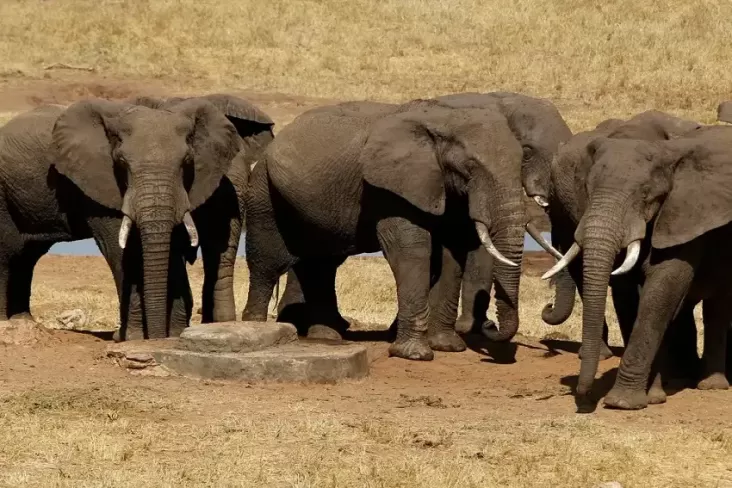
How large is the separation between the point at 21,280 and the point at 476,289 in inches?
204

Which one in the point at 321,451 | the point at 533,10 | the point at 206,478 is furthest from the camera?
the point at 533,10

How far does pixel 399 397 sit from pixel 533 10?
36.5 metres

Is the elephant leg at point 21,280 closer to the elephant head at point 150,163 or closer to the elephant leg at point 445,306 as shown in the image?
the elephant head at point 150,163

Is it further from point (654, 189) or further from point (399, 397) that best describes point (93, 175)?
point (654, 189)

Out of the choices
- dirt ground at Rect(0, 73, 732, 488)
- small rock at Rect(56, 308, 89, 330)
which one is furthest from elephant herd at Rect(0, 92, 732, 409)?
small rock at Rect(56, 308, 89, 330)

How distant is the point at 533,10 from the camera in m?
50.3

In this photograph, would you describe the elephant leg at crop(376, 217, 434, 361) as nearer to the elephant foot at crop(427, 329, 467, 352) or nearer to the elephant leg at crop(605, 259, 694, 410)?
the elephant foot at crop(427, 329, 467, 352)

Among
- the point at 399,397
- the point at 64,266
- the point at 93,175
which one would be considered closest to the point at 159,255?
the point at 93,175

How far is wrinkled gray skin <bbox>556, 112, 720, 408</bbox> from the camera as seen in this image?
1345cm

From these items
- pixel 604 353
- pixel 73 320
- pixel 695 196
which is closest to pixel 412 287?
pixel 604 353

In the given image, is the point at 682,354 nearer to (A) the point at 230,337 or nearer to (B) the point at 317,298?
(A) the point at 230,337

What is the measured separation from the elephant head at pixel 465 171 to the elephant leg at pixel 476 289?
0.21m

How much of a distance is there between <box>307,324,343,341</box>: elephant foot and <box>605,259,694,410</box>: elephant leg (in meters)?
4.71

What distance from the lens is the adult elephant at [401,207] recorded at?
16359 mm
